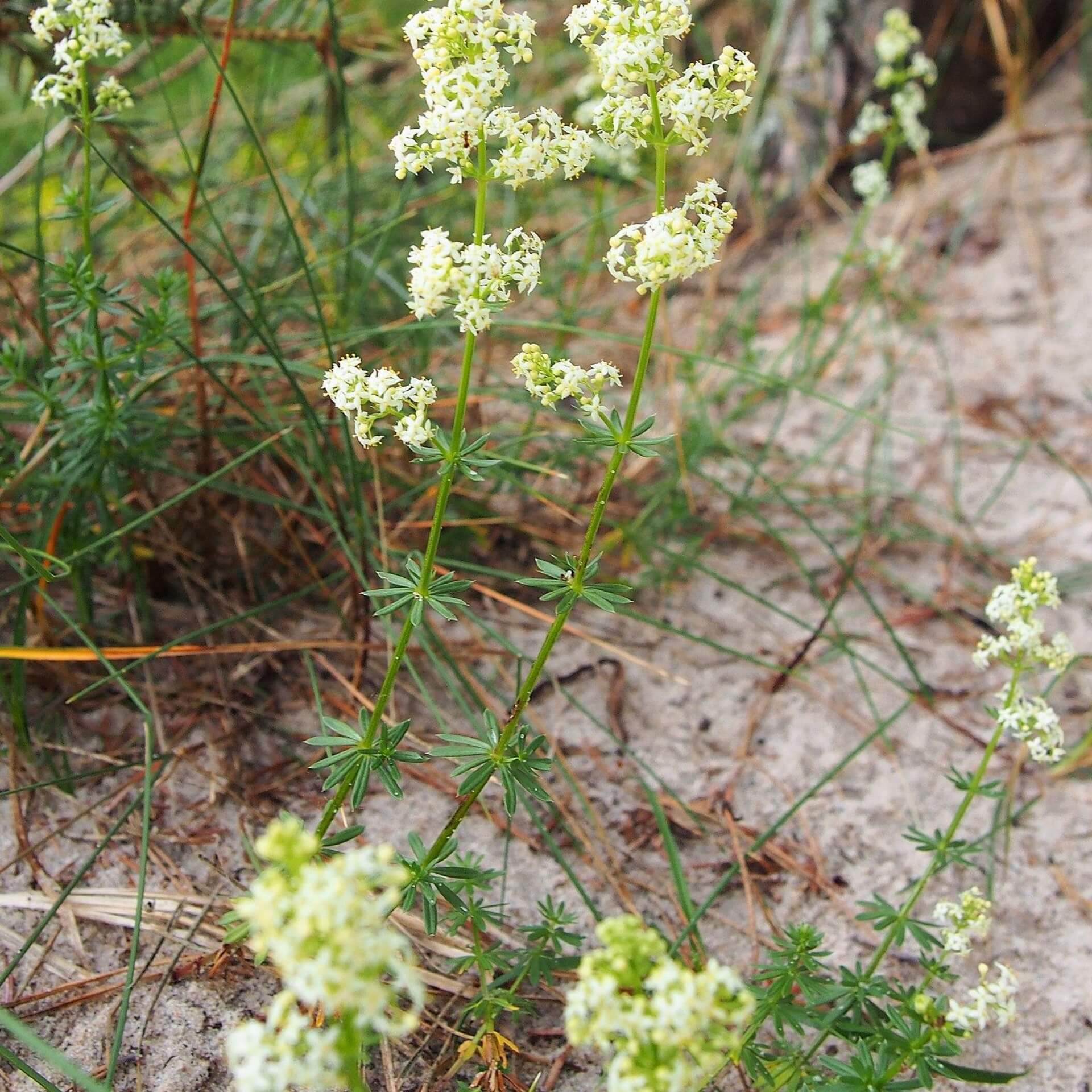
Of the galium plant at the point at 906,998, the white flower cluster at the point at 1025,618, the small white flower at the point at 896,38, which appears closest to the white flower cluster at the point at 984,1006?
the galium plant at the point at 906,998

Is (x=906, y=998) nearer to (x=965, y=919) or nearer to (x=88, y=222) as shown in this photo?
(x=965, y=919)

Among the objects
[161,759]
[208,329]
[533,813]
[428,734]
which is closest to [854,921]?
[533,813]

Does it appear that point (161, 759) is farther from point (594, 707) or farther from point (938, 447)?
point (938, 447)

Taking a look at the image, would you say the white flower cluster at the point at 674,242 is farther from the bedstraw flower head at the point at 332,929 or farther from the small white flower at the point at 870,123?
the small white flower at the point at 870,123

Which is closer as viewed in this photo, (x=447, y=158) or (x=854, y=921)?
(x=447, y=158)

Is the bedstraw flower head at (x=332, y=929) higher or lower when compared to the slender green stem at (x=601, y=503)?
lower

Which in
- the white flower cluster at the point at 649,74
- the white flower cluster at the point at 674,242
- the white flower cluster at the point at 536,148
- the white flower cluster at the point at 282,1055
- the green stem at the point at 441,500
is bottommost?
the white flower cluster at the point at 282,1055

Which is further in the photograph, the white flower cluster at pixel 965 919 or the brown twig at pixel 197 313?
the brown twig at pixel 197 313
